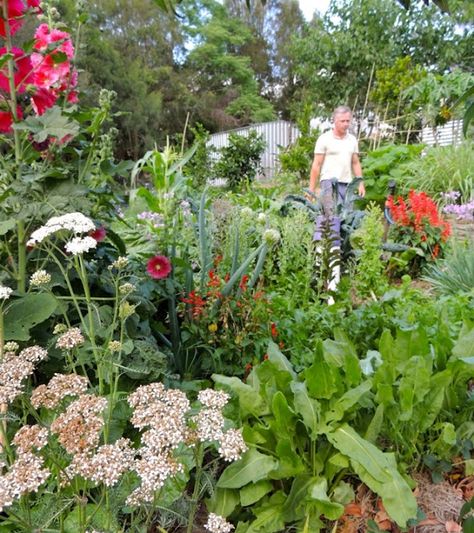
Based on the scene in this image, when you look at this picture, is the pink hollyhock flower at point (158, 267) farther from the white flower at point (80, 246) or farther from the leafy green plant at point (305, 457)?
the white flower at point (80, 246)

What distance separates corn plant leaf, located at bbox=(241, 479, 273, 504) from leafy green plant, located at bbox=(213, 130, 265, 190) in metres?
8.12

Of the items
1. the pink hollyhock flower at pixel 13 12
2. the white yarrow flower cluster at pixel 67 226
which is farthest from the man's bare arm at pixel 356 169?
the white yarrow flower cluster at pixel 67 226

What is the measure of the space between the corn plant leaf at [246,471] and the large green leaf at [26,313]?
654 millimetres

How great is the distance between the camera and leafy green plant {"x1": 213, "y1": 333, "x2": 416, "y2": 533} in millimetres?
1160

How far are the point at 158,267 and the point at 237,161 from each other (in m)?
7.98

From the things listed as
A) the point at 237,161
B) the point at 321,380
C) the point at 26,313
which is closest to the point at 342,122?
the point at 321,380

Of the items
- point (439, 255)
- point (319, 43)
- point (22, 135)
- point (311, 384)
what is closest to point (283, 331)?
point (311, 384)

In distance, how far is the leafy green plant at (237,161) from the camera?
9.29 metres

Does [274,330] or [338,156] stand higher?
[338,156]

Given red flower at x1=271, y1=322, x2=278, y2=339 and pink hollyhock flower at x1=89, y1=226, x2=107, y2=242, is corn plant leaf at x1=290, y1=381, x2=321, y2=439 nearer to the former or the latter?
red flower at x1=271, y1=322, x2=278, y2=339

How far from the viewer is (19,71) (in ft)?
4.61

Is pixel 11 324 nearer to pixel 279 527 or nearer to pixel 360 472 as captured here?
pixel 279 527

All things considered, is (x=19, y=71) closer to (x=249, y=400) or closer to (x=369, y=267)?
(x=249, y=400)

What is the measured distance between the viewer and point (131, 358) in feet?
4.75
